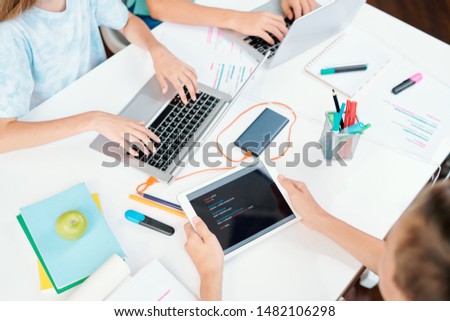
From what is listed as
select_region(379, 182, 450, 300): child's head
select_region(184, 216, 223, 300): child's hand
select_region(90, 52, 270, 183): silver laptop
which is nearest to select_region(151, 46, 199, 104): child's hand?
select_region(90, 52, 270, 183): silver laptop

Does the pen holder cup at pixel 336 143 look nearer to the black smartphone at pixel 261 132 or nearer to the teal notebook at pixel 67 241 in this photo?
the black smartphone at pixel 261 132

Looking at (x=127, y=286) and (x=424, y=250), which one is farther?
(x=127, y=286)

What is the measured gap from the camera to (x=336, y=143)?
1078mm

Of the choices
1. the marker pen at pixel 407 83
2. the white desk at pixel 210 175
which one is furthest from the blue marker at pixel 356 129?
the marker pen at pixel 407 83

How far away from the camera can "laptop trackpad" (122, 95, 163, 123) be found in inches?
46.0

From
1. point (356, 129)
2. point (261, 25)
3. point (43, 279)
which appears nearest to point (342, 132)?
point (356, 129)

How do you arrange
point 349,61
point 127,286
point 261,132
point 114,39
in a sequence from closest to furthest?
point 127,286 → point 261,132 → point 349,61 → point 114,39

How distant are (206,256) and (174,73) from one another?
18.9 inches

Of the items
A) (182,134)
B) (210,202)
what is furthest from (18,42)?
(210,202)

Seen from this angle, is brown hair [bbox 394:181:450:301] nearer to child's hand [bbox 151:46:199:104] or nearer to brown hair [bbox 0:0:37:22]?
child's hand [bbox 151:46:199:104]

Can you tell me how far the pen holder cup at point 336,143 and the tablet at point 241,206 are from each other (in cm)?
14

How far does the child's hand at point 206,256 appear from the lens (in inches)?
36.4

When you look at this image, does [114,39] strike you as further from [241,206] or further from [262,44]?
[241,206]

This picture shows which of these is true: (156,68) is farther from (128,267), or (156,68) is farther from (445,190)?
(445,190)
